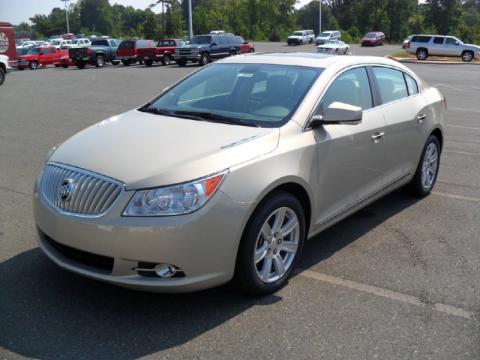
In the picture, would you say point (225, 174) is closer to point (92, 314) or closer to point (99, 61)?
point (92, 314)

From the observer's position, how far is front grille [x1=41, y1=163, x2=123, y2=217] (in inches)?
132

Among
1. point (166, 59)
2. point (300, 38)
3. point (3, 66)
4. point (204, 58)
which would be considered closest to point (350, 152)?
point (3, 66)

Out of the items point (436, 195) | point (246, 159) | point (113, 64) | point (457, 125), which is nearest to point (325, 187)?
point (246, 159)

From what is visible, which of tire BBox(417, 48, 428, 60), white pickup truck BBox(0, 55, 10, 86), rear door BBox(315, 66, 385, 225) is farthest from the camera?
tire BBox(417, 48, 428, 60)

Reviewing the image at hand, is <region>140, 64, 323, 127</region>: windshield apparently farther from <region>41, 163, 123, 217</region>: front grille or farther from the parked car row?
the parked car row

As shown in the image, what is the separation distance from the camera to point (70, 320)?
3.46 m

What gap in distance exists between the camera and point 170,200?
130 inches

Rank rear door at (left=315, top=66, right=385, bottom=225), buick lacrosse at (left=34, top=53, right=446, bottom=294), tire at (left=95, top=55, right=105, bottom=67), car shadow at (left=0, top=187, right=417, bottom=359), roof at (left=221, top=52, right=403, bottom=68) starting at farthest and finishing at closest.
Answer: tire at (left=95, top=55, right=105, bottom=67) < roof at (left=221, top=52, right=403, bottom=68) < rear door at (left=315, top=66, right=385, bottom=225) < buick lacrosse at (left=34, top=53, right=446, bottom=294) < car shadow at (left=0, top=187, right=417, bottom=359)

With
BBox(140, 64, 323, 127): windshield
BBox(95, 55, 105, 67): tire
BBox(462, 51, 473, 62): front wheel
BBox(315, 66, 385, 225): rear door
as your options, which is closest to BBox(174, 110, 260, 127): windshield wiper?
BBox(140, 64, 323, 127): windshield

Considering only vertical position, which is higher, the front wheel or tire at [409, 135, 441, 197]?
the front wheel

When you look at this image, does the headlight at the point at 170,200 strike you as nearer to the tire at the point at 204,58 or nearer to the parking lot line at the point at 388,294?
the parking lot line at the point at 388,294

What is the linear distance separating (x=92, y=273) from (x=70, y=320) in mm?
357

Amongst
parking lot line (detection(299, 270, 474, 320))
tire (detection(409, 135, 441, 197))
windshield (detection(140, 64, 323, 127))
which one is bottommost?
parking lot line (detection(299, 270, 474, 320))

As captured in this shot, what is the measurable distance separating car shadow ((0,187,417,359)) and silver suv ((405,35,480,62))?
40419mm
